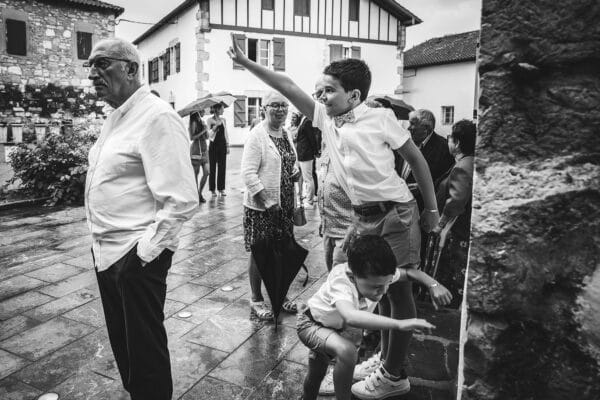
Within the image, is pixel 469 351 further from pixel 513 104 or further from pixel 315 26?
pixel 315 26

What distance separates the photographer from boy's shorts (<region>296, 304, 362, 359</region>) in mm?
2258

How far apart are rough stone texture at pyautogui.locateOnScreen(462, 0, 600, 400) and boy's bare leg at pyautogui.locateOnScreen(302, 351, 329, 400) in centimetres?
119

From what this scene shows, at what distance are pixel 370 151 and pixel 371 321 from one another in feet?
3.01

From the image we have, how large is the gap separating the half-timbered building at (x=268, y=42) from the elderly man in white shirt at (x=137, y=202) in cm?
2266

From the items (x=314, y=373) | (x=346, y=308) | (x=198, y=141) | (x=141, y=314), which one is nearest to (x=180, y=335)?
(x=141, y=314)

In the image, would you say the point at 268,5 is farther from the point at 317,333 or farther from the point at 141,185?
the point at 317,333

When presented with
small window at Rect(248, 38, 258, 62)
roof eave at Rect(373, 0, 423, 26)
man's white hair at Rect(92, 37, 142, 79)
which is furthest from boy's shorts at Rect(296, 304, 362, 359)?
roof eave at Rect(373, 0, 423, 26)

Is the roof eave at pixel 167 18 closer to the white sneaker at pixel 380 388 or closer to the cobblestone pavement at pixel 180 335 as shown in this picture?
the cobblestone pavement at pixel 180 335

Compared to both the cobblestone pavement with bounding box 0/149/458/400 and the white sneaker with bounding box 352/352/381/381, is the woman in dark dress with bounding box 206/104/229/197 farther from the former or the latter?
the white sneaker with bounding box 352/352/381/381

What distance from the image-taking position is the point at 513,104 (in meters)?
1.16

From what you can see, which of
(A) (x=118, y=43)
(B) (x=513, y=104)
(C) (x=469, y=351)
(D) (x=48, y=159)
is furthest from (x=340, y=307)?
(D) (x=48, y=159)

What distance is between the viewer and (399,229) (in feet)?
8.32

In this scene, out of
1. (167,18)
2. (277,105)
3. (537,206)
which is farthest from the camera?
(167,18)

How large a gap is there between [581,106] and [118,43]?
200 cm
